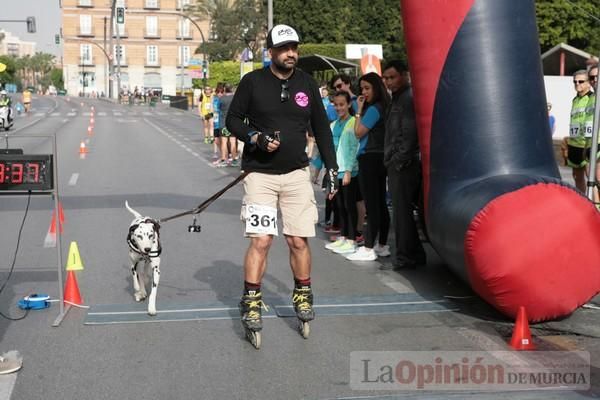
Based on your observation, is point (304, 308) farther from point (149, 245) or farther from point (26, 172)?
point (26, 172)

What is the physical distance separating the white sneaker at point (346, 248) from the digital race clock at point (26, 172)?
3861mm

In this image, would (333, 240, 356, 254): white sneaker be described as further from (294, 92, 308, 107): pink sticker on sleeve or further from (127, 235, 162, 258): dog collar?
(294, 92, 308, 107): pink sticker on sleeve

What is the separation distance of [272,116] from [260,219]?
2.27 ft

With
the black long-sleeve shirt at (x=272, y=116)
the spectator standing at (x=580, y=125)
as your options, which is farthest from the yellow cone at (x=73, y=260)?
the spectator standing at (x=580, y=125)

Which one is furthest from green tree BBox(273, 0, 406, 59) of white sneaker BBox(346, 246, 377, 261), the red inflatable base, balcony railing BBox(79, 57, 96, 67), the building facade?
balcony railing BBox(79, 57, 96, 67)

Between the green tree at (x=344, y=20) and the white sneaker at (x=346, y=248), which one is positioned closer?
the white sneaker at (x=346, y=248)

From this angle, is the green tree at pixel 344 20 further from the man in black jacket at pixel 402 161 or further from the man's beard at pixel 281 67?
the man's beard at pixel 281 67

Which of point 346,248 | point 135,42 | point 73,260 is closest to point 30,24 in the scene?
point 346,248

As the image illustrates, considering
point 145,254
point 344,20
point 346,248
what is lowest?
point 346,248

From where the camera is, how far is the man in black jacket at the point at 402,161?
787 cm

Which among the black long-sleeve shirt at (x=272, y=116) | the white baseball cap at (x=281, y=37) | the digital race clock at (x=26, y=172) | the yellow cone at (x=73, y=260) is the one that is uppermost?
the white baseball cap at (x=281, y=37)

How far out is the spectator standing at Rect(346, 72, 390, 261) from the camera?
8523 millimetres

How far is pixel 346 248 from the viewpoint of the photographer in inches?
362

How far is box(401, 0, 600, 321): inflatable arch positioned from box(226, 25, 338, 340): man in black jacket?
1.24 meters
